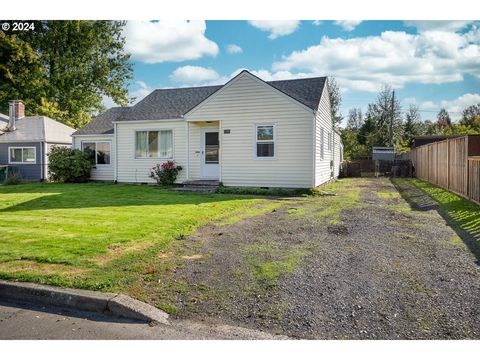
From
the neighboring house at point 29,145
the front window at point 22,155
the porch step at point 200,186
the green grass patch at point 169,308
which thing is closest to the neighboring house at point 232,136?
the porch step at point 200,186

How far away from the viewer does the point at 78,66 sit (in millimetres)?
34250

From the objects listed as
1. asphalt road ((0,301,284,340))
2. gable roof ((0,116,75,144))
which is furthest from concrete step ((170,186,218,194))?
gable roof ((0,116,75,144))

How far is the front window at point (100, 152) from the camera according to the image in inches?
772

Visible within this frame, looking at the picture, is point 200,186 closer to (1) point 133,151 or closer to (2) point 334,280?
(1) point 133,151

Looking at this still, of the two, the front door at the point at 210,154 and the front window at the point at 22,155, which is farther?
the front window at the point at 22,155

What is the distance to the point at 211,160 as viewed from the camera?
53.6ft

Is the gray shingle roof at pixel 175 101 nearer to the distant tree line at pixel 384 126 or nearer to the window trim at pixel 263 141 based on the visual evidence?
the window trim at pixel 263 141

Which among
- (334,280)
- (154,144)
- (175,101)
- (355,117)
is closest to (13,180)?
(154,144)

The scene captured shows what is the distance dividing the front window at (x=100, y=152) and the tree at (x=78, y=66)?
15.6 m

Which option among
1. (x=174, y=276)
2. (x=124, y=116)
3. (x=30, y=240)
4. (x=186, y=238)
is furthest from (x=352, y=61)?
(x=124, y=116)

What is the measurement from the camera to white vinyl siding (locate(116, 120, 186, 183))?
1705 centimetres

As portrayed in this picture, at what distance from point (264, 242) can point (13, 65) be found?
109ft

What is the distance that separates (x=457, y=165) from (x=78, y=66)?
3273cm
